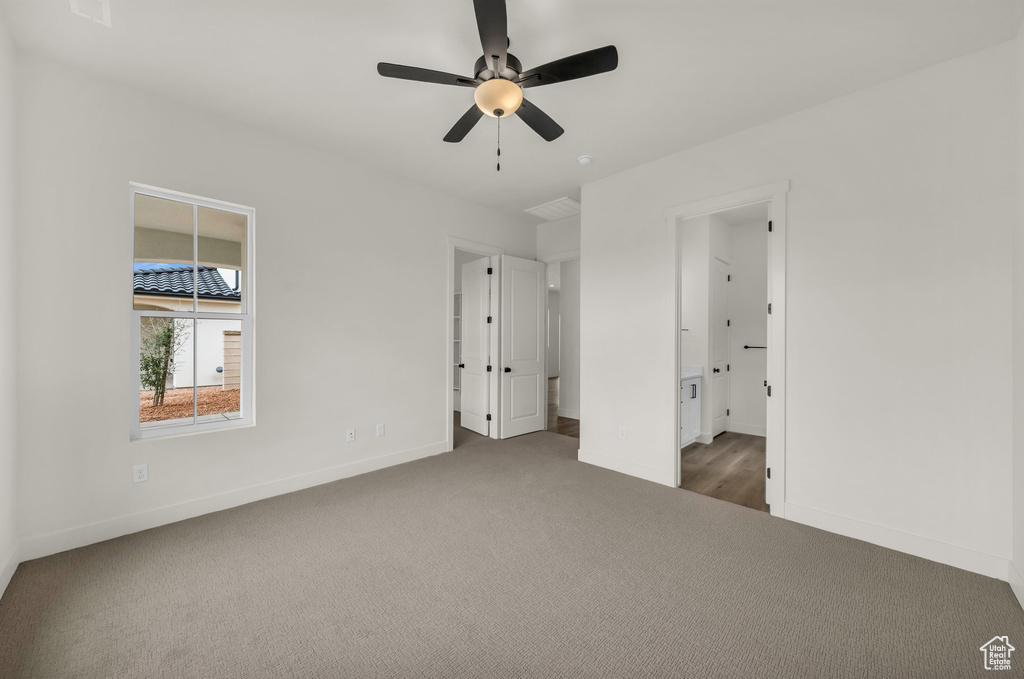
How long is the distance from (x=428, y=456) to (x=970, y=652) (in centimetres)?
388

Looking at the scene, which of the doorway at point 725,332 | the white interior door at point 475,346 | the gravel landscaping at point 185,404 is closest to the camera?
the gravel landscaping at point 185,404

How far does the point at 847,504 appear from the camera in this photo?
270cm

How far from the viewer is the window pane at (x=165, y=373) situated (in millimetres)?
2832

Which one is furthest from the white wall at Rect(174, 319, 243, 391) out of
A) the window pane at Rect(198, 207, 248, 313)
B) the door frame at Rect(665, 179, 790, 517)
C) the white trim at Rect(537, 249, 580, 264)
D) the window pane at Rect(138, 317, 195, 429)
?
the door frame at Rect(665, 179, 790, 517)

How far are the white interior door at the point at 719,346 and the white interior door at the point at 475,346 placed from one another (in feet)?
9.32

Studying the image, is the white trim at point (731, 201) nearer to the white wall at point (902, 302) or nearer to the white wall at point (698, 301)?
the white wall at point (902, 302)

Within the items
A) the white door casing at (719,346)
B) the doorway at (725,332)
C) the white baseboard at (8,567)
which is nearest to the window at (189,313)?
the white baseboard at (8,567)

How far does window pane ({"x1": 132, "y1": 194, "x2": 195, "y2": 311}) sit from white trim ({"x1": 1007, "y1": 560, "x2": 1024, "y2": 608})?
16.7 ft

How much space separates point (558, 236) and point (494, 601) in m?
4.48

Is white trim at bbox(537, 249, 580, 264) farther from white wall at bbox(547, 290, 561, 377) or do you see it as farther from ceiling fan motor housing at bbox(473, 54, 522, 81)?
ceiling fan motor housing at bbox(473, 54, 522, 81)

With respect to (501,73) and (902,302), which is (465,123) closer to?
(501,73)

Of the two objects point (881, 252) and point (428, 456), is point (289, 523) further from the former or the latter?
point (881, 252)

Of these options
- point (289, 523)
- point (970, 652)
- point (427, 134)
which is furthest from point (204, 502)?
point (970, 652)

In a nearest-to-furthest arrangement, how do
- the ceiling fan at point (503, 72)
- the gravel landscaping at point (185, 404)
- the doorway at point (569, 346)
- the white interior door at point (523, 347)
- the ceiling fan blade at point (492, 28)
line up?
the ceiling fan blade at point (492, 28) < the ceiling fan at point (503, 72) < the gravel landscaping at point (185, 404) < the white interior door at point (523, 347) < the doorway at point (569, 346)
